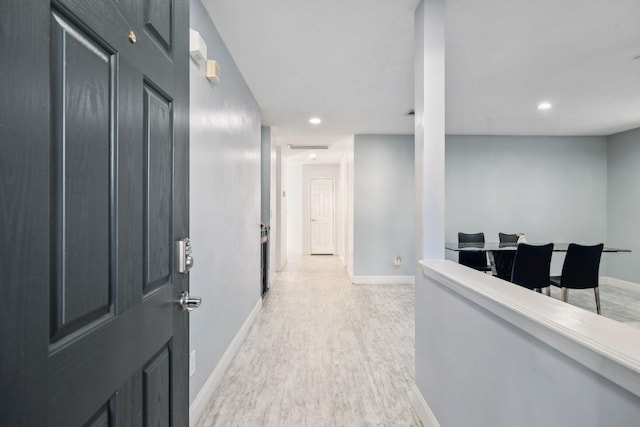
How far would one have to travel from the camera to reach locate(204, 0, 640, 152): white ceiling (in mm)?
2105

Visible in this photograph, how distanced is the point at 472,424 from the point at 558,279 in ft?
9.26

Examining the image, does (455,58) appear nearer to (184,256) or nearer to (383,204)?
(184,256)

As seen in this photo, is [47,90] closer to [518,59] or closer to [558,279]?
[518,59]

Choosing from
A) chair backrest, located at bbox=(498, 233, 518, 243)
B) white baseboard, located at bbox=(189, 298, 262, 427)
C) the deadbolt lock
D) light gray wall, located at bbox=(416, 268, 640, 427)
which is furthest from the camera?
chair backrest, located at bbox=(498, 233, 518, 243)

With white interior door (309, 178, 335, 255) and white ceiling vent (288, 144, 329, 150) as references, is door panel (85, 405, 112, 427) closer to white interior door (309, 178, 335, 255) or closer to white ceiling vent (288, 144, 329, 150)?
white ceiling vent (288, 144, 329, 150)

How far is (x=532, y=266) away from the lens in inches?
124

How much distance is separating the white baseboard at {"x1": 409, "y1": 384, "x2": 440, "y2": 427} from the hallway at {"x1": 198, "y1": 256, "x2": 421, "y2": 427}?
46mm

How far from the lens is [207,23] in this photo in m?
2.13

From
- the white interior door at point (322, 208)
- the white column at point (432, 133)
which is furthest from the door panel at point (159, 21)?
the white interior door at point (322, 208)

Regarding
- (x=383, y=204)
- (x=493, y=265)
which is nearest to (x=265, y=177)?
(x=383, y=204)

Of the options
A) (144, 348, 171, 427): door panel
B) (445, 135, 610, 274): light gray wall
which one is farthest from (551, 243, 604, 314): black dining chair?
(144, 348, 171, 427): door panel

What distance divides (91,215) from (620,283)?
6.81 m

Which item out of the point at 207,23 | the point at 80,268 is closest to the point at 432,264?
the point at 80,268

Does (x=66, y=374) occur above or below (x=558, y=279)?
above
